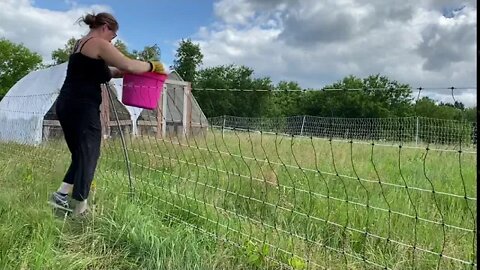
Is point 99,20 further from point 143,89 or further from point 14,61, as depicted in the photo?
point 14,61

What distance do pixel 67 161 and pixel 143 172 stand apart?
103 centimetres

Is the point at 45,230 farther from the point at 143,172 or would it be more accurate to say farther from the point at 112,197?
the point at 143,172

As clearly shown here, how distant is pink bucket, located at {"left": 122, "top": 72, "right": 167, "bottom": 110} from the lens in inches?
147

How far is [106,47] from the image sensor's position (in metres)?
3.37

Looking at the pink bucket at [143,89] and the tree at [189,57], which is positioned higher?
the tree at [189,57]

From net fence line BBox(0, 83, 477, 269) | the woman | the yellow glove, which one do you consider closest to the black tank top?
the woman

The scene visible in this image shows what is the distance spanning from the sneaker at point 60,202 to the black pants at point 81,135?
0.38 feet

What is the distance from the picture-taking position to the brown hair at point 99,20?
356 centimetres

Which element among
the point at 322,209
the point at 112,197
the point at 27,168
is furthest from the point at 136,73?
the point at 27,168

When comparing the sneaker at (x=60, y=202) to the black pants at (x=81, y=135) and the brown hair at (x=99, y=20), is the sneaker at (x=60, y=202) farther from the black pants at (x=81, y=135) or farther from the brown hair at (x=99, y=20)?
the brown hair at (x=99, y=20)

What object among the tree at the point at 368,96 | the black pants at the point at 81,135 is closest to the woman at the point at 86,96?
the black pants at the point at 81,135

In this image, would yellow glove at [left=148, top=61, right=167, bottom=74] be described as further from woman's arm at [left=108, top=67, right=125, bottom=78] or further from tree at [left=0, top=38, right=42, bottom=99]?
tree at [left=0, top=38, right=42, bottom=99]

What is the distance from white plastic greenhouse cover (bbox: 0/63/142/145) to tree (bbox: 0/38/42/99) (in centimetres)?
3756

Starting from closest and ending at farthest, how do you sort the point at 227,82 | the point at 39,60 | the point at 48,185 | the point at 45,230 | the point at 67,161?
the point at 45,230
the point at 48,185
the point at 67,161
the point at 227,82
the point at 39,60
